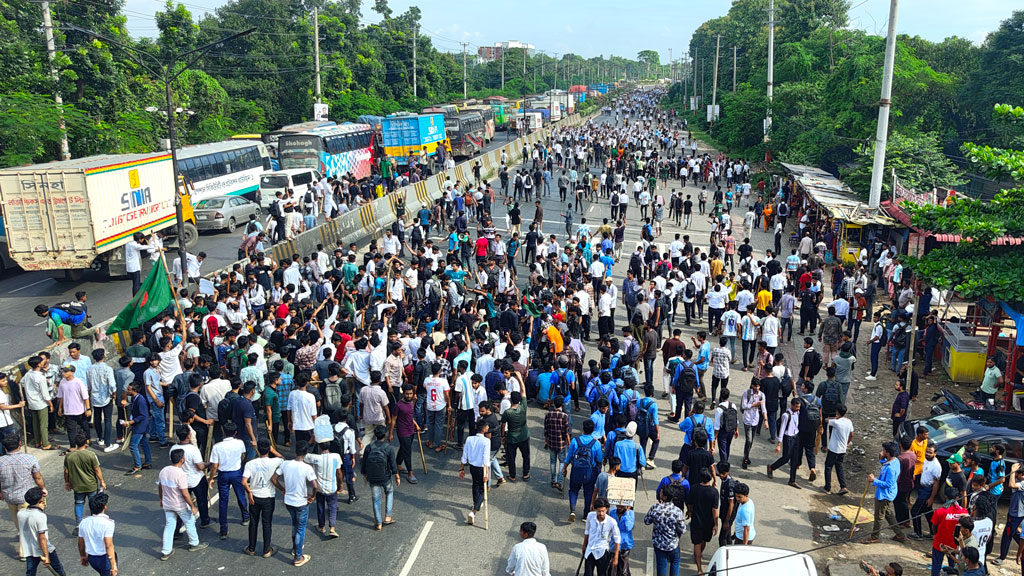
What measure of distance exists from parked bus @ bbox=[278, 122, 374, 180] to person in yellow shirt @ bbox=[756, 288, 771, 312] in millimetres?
23628

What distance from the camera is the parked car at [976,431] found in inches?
424

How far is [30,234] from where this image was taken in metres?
19.6

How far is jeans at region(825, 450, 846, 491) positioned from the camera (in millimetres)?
10773

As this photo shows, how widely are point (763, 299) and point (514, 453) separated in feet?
25.7

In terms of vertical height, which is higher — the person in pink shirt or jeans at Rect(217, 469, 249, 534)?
the person in pink shirt

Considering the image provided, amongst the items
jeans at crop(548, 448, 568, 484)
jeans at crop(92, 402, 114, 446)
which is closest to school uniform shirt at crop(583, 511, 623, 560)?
jeans at crop(548, 448, 568, 484)

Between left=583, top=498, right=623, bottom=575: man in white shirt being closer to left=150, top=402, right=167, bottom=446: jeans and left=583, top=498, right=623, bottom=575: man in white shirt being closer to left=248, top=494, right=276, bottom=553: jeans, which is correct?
left=248, top=494, right=276, bottom=553: jeans

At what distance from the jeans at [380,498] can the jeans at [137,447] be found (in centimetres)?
376

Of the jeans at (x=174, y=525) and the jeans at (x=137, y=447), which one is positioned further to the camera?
the jeans at (x=137, y=447)

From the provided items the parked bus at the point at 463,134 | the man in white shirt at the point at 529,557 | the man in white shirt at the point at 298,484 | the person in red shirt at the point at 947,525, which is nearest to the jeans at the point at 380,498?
the man in white shirt at the point at 298,484

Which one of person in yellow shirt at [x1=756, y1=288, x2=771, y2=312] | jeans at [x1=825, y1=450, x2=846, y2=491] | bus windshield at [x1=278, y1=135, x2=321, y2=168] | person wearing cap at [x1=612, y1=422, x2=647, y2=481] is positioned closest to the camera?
person wearing cap at [x1=612, y1=422, x2=647, y2=481]

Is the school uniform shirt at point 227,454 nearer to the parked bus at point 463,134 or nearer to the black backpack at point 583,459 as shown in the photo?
the black backpack at point 583,459

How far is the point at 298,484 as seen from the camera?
343 inches

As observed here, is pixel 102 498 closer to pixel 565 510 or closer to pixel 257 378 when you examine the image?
pixel 257 378
